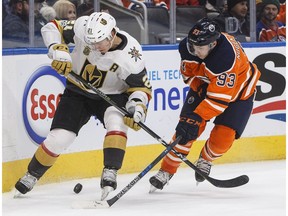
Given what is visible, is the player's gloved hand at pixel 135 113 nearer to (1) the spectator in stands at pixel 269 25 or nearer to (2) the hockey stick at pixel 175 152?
(2) the hockey stick at pixel 175 152

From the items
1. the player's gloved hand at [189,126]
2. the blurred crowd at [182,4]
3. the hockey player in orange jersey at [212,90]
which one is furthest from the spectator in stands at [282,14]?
the player's gloved hand at [189,126]

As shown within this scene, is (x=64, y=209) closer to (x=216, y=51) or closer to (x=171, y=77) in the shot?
(x=216, y=51)

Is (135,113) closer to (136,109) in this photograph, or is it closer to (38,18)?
(136,109)

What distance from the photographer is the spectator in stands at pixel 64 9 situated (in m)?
6.86

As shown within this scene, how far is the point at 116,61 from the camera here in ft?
18.9

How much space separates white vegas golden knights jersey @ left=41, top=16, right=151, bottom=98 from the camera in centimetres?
578

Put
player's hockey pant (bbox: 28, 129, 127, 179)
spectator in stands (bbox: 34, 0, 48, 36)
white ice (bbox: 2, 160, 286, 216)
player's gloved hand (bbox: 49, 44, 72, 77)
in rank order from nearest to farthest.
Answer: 1. white ice (bbox: 2, 160, 286, 216)
2. player's hockey pant (bbox: 28, 129, 127, 179)
3. player's gloved hand (bbox: 49, 44, 72, 77)
4. spectator in stands (bbox: 34, 0, 48, 36)

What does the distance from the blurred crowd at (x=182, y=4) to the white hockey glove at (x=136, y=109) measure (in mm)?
1134

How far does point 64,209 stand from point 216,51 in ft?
3.91

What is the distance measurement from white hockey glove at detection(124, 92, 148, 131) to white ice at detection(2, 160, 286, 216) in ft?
1.44

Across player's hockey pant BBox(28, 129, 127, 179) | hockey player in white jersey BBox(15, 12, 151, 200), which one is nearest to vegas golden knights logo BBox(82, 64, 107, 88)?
hockey player in white jersey BBox(15, 12, 151, 200)

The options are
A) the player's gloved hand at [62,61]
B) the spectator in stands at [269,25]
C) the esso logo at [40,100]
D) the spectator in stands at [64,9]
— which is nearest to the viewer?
the player's gloved hand at [62,61]

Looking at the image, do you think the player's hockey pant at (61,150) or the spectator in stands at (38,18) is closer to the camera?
the player's hockey pant at (61,150)

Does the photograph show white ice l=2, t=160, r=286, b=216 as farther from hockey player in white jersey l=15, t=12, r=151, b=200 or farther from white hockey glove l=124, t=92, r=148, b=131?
white hockey glove l=124, t=92, r=148, b=131
